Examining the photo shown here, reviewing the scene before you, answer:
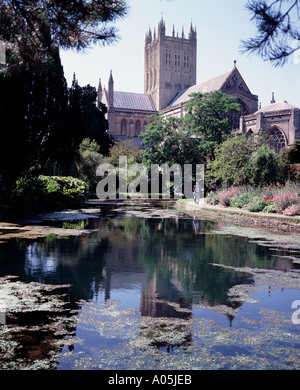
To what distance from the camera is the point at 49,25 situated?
6.27 metres

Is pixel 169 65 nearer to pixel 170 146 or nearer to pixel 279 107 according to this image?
pixel 279 107

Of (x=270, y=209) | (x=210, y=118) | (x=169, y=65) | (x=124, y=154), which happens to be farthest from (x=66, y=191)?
(x=169, y=65)

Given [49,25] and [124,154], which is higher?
[124,154]

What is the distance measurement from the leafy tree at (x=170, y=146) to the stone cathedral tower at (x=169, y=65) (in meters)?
48.3

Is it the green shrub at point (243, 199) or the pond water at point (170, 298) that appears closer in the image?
the pond water at point (170, 298)

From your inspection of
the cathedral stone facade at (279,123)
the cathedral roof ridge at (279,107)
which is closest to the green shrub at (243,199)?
the cathedral stone facade at (279,123)

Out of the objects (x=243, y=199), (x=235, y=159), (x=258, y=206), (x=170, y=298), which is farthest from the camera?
(x=235, y=159)

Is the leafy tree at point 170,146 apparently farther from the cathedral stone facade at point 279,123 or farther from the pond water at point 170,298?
the pond water at point 170,298

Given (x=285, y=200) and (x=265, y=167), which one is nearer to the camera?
(x=285, y=200)

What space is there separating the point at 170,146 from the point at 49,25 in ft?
114

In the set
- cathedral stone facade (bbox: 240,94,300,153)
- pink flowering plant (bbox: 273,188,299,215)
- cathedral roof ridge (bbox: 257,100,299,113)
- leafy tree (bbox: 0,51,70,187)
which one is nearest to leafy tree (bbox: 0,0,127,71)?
leafy tree (bbox: 0,51,70,187)

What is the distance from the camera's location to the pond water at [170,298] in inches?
158

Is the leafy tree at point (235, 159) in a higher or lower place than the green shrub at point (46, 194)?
higher
